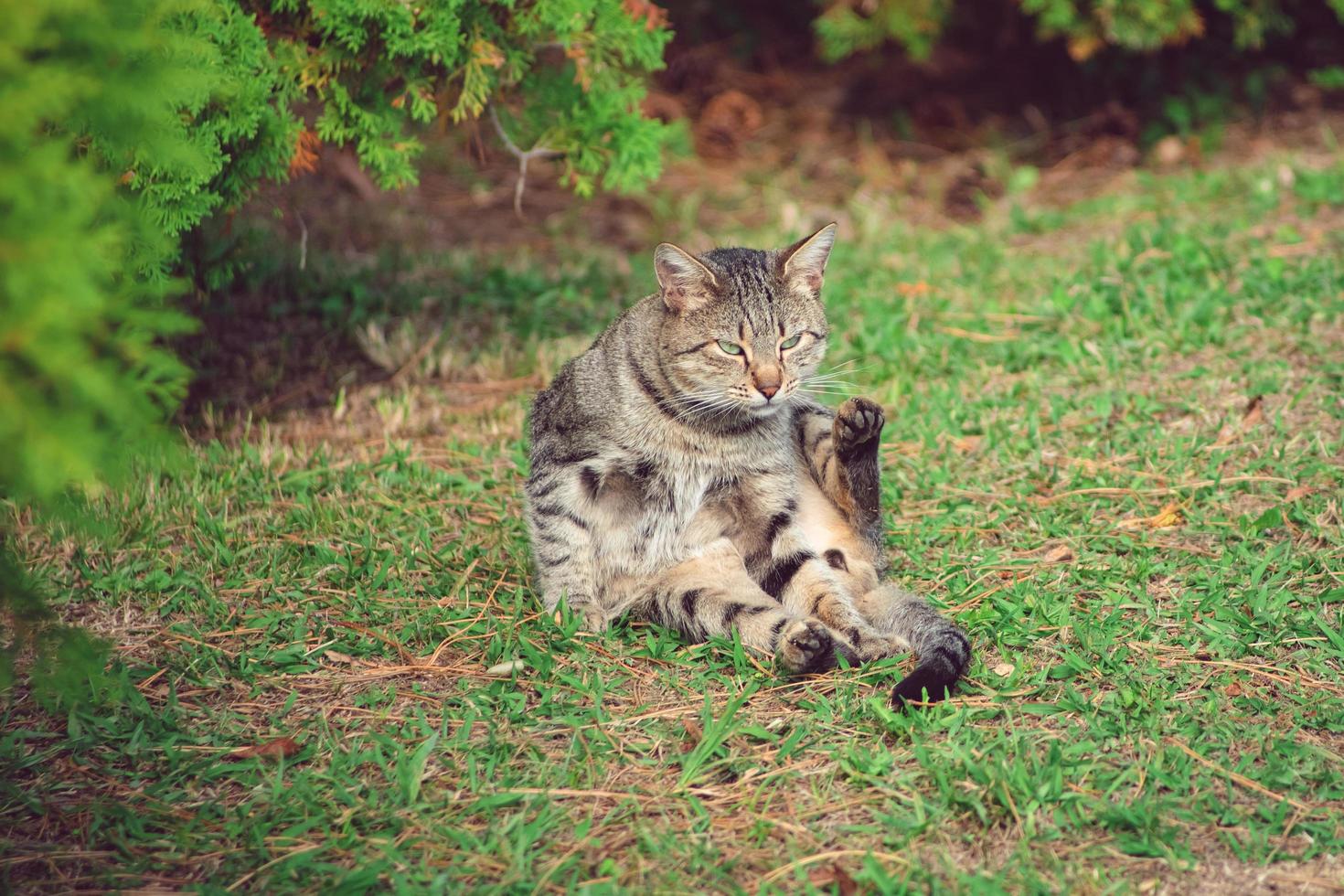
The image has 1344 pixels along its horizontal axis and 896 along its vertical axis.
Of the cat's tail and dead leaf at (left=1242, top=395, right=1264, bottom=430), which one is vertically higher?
dead leaf at (left=1242, top=395, right=1264, bottom=430)

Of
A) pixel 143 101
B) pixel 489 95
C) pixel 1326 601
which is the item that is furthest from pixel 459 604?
pixel 1326 601

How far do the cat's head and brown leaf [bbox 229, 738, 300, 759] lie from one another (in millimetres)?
1495

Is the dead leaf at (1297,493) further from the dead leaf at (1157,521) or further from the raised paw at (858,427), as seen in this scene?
the raised paw at (858,427)

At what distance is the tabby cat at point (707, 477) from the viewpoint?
3572 mm

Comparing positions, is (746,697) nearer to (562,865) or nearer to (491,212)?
(562,865)

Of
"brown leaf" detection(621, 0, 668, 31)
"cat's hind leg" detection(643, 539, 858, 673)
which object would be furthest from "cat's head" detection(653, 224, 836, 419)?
"brown leaf" detection(621, 0, 668, 31)

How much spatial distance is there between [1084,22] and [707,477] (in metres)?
4.53

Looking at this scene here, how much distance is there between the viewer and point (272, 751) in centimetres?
288

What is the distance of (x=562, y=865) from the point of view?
2.48 m

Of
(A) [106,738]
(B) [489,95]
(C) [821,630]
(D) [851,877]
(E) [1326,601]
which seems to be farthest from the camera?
(B) [489,95]

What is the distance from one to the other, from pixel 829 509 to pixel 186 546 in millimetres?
2089

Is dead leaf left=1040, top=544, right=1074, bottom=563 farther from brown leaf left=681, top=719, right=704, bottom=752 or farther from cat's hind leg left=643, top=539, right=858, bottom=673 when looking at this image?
brown leaf left=681, top=719, right=704, bottom=752

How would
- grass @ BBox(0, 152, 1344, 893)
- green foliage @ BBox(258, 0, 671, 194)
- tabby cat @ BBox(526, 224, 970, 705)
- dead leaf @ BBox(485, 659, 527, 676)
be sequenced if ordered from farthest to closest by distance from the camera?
green foliage @ BBox(258, 0, 671, 194)
tabby cat @ BBox(526, 224, 970, 705)
dead leaf @ BBox(485, 659, 527, 676)
grass @ BBox(0, 152, 1344, 893)

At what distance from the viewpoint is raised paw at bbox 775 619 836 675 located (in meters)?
3.17
